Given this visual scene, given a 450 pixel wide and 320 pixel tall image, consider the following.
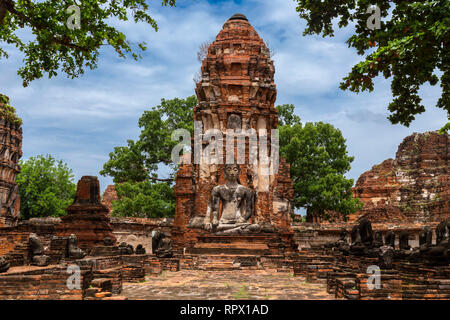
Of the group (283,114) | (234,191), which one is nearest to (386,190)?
(283,114)

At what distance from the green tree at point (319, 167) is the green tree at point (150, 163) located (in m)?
6.59

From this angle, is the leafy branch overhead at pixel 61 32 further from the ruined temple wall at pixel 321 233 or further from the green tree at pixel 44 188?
the green tree at pixel 44 188

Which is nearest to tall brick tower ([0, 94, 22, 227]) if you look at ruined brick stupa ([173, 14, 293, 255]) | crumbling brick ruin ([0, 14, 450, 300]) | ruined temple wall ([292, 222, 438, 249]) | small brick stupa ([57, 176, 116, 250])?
crumbling brick ruin ([0, 14, 450, 300])

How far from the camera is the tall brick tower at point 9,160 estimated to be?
27661 mm

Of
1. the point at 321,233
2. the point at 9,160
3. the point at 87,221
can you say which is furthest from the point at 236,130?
the point at 9,160

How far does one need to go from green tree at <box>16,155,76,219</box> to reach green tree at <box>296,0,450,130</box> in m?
26.2

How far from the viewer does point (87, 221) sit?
13133mm

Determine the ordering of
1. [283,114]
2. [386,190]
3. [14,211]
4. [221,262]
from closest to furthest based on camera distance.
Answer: [221,262] < [14,211] < [283,114] < [386,190]

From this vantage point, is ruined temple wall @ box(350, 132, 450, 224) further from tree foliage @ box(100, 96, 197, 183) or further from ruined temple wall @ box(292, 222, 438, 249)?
tree foliage @ box(100, 96, 197, 183)

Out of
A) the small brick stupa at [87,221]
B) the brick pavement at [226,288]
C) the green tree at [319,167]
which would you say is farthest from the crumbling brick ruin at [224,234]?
the green tree at [319,167]

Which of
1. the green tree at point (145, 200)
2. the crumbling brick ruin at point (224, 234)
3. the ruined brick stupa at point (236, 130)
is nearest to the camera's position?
the crumbling brick ruin at point (224, 234)

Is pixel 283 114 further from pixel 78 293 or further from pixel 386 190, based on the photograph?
pixel 78 293

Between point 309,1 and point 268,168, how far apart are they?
803cm

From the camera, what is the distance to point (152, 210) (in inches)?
939
